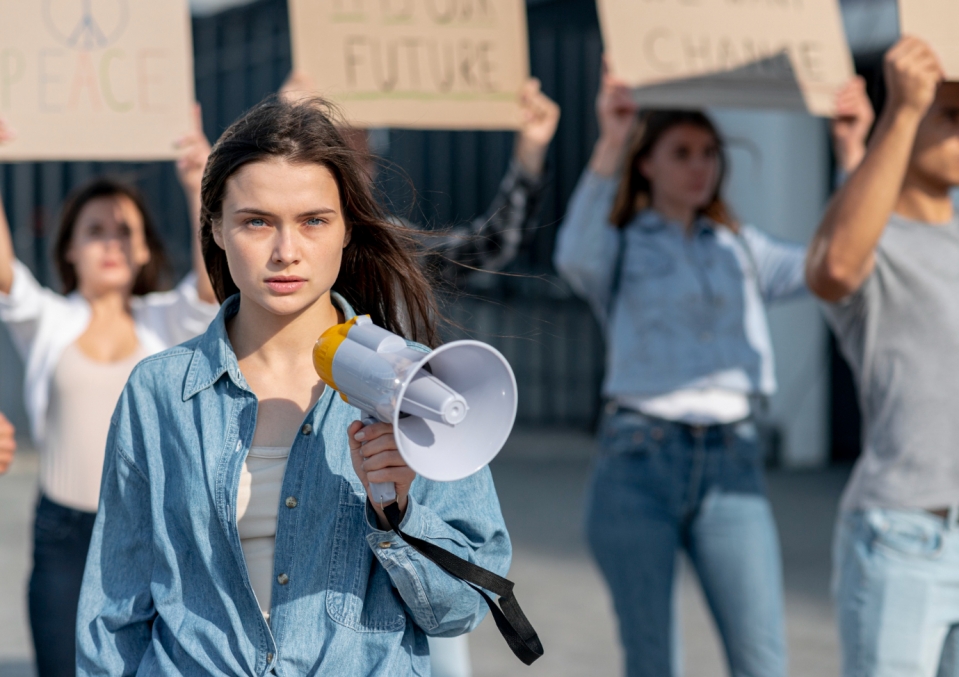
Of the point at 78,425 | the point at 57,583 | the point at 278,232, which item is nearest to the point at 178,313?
the point at 78,425

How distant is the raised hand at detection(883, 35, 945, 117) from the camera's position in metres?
2.90

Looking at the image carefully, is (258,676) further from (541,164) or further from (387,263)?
(541,164)

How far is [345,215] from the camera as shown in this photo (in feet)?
7.07

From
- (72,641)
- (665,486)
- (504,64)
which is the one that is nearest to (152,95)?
(504,64)

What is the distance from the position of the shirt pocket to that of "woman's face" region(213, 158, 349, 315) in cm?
34

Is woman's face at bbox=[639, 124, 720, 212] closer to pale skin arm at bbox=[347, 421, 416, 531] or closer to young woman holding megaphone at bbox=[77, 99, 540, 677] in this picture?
young woman holding megaphone at bbox=[77, 99, 540, 677]

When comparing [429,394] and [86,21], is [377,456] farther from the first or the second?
[86,21]

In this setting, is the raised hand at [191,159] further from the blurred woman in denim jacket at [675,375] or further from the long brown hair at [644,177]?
the long brown hair at [644,177]

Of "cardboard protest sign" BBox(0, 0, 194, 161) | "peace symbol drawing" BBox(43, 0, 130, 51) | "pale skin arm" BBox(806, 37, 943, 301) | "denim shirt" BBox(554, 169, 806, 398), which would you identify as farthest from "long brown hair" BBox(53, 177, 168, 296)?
"pale skin arm" BBox(806, 37, 943, 301)

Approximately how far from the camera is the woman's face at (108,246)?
380 centimetres

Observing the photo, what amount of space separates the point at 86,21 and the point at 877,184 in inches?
87.4

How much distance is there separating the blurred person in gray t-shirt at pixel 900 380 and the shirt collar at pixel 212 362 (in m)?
1.51

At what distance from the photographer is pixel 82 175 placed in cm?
1203

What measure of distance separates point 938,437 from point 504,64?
6.01ft
